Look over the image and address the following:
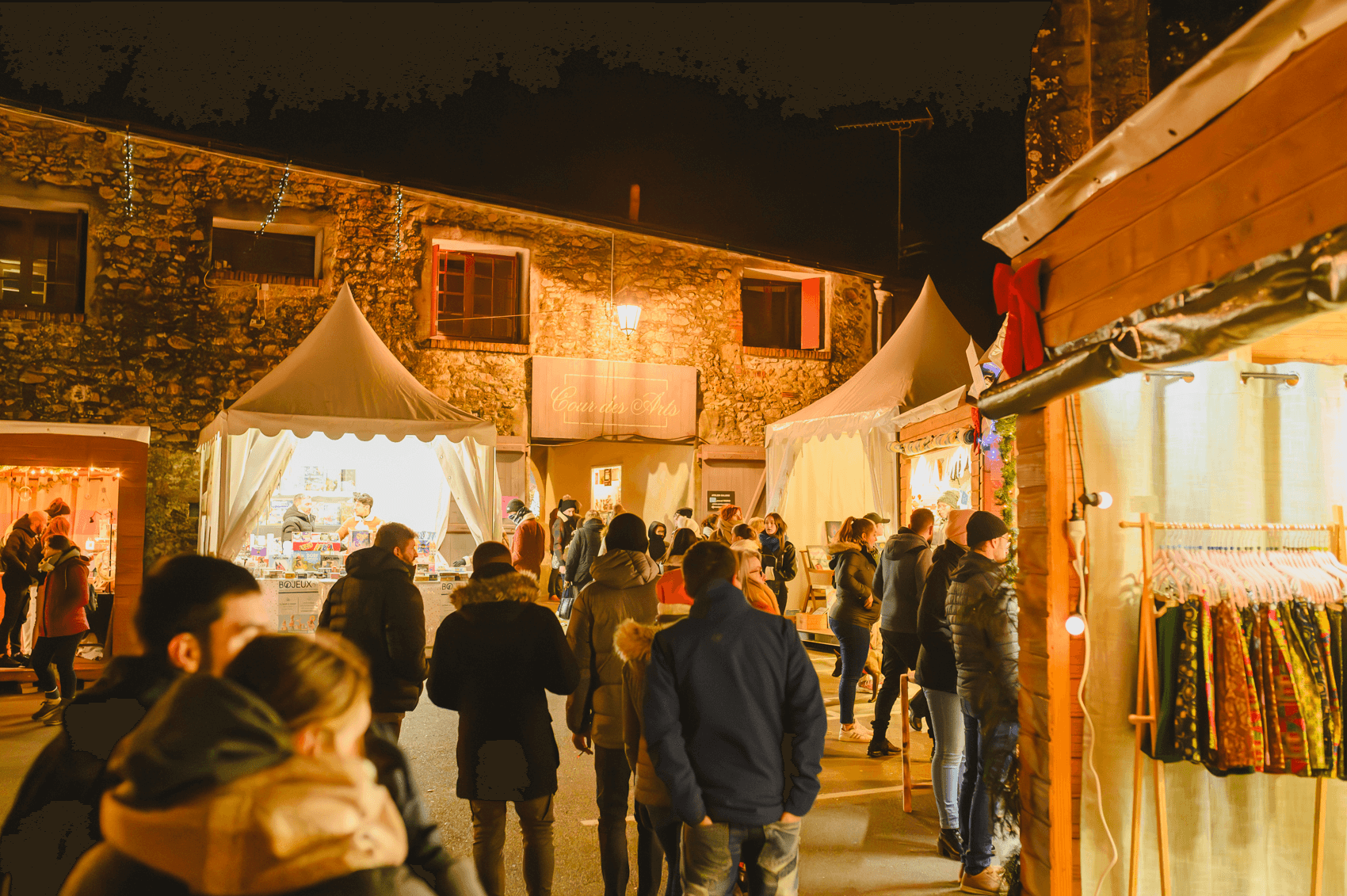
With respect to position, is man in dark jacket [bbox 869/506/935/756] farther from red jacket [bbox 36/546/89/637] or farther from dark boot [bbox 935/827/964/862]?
red jacket [bbox 36/546/89/637]

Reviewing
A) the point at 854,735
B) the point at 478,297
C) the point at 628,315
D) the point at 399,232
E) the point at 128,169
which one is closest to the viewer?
the point at 854,735

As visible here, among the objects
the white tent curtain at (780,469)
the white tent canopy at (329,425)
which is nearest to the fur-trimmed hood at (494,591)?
the white tent canopy at (329,425)

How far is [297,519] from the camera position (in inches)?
380

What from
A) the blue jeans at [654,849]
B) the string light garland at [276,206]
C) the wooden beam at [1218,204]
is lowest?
the blue jeans at [654,849]

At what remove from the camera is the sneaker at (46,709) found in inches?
280

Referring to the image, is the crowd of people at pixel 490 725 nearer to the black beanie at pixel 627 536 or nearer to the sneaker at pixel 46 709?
the black beanie at pixel 627 536

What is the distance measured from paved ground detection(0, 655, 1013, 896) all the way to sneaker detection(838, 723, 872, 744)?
0.09 meters

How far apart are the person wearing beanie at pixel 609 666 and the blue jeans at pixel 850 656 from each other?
3.10m

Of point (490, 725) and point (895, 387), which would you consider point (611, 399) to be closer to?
point (895, 387)

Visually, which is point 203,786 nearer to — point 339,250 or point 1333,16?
point 1333,16

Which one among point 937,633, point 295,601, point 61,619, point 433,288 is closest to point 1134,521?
point 937,633

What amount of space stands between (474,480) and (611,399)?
4.26 meters

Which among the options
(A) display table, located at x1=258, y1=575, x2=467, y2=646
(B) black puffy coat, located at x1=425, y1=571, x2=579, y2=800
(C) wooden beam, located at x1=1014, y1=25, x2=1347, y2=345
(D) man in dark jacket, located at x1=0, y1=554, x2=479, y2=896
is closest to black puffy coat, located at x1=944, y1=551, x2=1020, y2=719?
(C) wooden beam, located at x1=1014, y1=25, x2=1347, y2=345

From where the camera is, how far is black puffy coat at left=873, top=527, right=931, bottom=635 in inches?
225
